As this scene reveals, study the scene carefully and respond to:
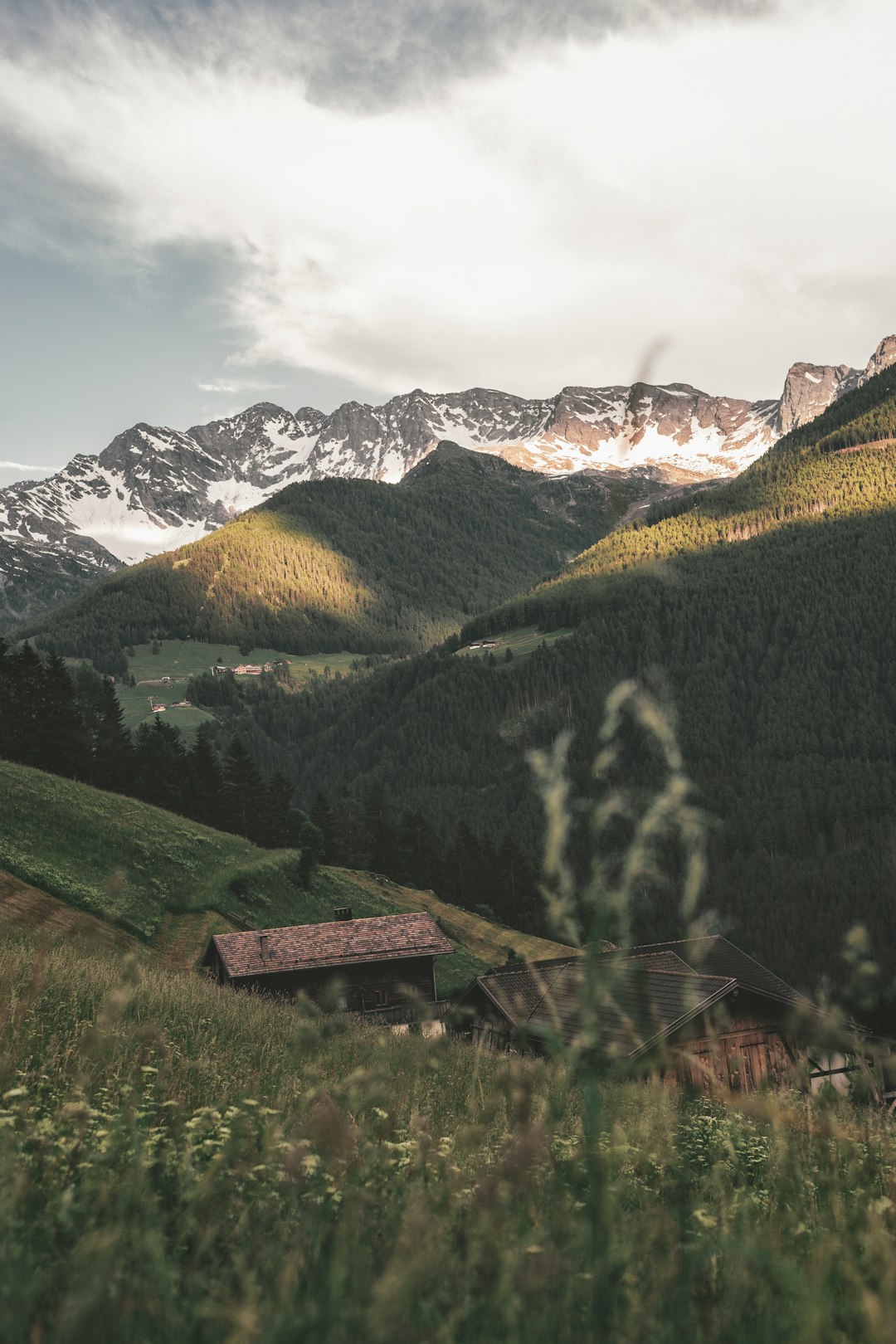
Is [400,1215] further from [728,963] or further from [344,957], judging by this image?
[728,963]

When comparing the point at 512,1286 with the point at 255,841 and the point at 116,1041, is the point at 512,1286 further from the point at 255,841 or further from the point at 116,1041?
the point at 255,841

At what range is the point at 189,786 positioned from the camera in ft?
258

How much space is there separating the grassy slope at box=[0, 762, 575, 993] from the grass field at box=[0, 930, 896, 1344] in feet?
82.9

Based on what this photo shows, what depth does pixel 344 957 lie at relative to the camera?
147ft

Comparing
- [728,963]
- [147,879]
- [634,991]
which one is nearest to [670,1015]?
[634,991]

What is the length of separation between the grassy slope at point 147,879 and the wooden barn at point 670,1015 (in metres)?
15.0

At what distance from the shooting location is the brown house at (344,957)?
41406 mm

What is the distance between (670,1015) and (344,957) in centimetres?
2771

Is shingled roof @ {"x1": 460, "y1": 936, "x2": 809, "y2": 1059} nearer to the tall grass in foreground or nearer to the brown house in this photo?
the tall grass in foreground

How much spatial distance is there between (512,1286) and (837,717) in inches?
7338

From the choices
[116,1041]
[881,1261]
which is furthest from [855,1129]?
[116,1041]

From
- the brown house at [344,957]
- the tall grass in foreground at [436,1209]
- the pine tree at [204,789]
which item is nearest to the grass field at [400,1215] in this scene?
the tall grass in foreground at [436,1209]

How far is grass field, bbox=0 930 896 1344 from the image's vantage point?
2619 millimetres

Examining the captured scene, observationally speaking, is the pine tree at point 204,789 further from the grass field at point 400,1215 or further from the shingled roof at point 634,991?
the grass field at point 400,1215
